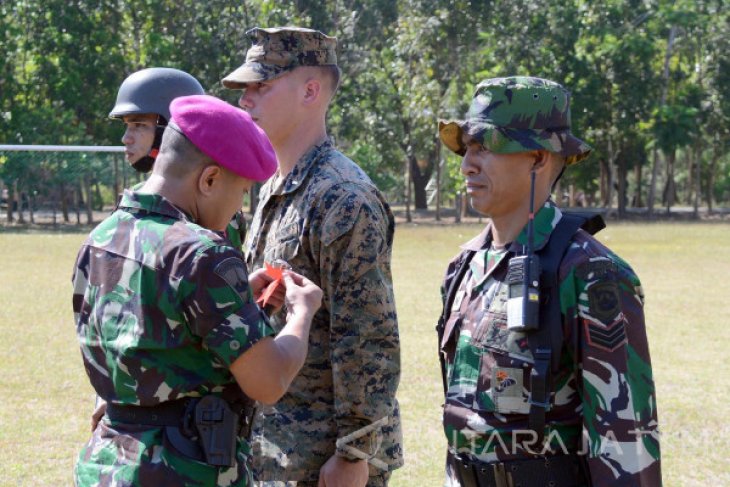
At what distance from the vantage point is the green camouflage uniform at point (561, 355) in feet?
8.95

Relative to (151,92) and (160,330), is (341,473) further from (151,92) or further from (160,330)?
(151,92)

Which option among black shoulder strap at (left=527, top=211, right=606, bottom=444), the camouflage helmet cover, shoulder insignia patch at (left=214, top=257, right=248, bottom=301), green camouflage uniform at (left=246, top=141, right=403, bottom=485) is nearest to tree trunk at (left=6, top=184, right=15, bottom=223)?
the camouflage helmet cover

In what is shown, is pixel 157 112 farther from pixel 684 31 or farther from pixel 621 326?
pixel 684 31

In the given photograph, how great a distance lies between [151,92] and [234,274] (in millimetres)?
1736

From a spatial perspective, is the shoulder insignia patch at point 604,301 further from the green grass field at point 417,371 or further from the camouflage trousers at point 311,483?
the green grass field at point 417,371

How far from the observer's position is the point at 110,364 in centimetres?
271

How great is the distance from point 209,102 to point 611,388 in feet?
4.32

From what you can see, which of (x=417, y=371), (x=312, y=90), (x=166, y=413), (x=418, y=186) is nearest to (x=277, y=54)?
(x=312, y=90)

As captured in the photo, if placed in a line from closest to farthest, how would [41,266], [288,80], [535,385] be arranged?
[535,385] < [288,80] < [41,266]

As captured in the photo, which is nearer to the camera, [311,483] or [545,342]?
[545,342]

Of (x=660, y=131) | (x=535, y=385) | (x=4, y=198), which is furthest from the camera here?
(x=660, y=131)

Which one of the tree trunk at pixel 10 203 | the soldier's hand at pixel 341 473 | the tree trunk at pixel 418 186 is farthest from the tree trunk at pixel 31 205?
the soldier's hand at pixel 341 473

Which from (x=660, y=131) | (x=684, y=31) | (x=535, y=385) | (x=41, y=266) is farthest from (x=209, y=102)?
(x=684, y=31)

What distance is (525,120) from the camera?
3062 mm
